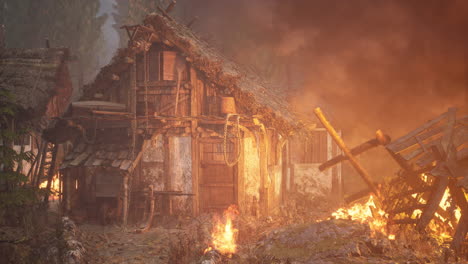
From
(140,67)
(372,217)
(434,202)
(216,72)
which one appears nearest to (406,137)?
(434,202)

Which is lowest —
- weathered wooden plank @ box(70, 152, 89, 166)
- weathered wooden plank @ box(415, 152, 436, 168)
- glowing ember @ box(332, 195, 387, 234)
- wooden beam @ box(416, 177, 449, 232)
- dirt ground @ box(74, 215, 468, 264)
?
dirt ground @ box(74, 215, 468, 264)

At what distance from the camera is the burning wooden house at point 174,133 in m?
12.0

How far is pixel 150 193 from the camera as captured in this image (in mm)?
11555

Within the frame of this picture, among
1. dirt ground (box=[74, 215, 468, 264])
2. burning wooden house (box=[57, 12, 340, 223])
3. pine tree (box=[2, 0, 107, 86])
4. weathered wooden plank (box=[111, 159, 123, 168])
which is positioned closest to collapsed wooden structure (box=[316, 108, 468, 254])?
dirt ground (box=[74, 215, 468, 264])

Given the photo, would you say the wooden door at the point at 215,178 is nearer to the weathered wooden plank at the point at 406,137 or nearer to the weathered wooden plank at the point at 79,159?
the weathered wooden plank at the point at 79,159

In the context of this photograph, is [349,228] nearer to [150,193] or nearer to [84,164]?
[150,193]

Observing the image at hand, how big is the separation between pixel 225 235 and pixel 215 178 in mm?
2724

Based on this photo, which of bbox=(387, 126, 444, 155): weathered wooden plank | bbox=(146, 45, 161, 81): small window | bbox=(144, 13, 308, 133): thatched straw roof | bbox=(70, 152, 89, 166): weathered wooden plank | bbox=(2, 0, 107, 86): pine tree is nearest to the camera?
bbox=(387, 126, 444, 155): weathered wooden plank

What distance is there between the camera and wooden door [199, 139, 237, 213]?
40.2 ft

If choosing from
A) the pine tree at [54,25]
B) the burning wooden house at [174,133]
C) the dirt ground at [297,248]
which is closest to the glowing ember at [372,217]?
the dirt ground at [297,248]

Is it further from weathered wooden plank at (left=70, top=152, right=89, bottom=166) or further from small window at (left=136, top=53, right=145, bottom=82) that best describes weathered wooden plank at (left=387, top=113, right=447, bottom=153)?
weathered wooden plank at (left=70, top=152, right=89, bottom=166)

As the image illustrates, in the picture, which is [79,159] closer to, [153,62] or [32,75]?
[153,62]

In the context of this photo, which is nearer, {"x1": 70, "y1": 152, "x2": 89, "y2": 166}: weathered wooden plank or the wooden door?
{"x1": 70, "y1": 152, "x2": 89, "y2": 166}: weathered wooden plank

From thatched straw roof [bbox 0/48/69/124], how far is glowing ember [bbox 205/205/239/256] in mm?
Answer: 10111
